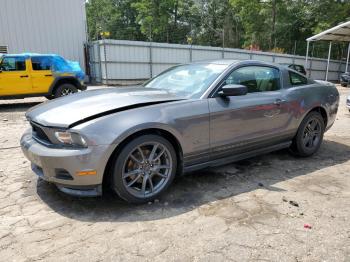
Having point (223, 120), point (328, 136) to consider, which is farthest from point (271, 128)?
point (328, 136)

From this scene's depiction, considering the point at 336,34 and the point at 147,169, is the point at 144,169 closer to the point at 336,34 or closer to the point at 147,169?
the point at 147,169

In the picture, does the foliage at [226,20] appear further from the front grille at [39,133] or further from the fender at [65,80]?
the front grille at [39,133]

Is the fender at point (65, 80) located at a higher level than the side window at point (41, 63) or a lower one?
lower

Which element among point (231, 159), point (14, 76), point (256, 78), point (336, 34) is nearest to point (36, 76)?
point (14, 76)

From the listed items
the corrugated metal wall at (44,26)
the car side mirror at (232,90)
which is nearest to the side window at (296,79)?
the car side mirror at (232,90)

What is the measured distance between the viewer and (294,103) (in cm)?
462

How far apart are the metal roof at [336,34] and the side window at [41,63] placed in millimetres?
18648

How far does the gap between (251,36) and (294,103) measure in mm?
37050

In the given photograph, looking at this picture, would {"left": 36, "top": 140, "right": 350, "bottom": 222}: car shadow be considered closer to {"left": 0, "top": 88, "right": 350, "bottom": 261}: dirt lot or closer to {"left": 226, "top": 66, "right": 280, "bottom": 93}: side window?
{"left": 0, "top": 88, "right": 350, "bottom": 261}: dirt lot

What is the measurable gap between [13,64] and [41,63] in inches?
31.8

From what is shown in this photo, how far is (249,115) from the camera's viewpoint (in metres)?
4.05

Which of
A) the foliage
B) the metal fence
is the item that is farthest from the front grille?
the foliage

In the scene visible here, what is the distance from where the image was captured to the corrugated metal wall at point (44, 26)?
17.4 m

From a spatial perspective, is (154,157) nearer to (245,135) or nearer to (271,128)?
(245,135)
